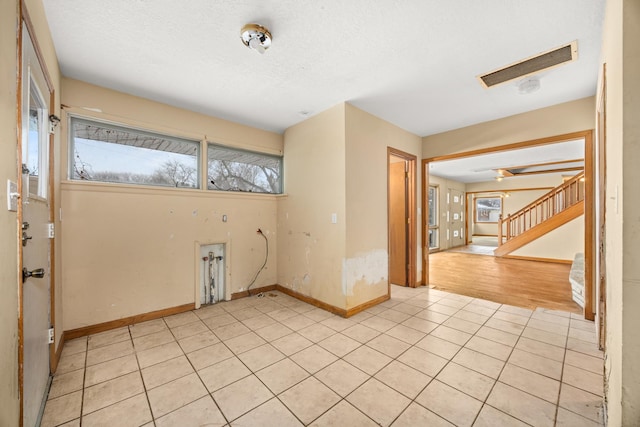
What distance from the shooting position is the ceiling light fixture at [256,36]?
180 centimetres

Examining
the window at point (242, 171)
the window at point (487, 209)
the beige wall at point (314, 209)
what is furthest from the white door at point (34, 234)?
the window at point (487, 209)

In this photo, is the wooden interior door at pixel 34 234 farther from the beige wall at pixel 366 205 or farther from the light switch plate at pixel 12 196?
the beige wall at pixel 366 205

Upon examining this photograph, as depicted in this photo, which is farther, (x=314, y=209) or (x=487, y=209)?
(x=487, y=209)

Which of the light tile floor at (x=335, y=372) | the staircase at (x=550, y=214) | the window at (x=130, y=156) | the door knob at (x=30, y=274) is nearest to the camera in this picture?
the door knob at (x=30, y=274)

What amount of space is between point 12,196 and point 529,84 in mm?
3894

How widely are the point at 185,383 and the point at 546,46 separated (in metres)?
3.80

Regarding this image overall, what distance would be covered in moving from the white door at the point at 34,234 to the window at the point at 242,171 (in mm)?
1704

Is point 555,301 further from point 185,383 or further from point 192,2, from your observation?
point 192,2

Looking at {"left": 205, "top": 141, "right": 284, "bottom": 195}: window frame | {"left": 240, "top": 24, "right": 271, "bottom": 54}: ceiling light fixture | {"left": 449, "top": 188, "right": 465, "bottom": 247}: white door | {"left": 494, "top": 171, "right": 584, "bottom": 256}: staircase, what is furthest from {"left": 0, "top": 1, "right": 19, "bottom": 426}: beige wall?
{"left": 449, "top": 188, "right": 465, "bottom": 247}: white door

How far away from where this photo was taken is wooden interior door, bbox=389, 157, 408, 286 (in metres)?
4.26

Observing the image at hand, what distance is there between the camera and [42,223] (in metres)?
1.71

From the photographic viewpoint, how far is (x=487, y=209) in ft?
38.9

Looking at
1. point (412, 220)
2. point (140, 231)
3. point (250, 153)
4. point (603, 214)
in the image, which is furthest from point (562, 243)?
point (140, 231)

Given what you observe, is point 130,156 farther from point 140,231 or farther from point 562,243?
point 562,243
